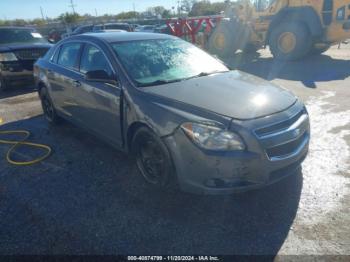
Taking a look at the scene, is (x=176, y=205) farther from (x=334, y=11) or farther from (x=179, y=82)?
(x=334, y=11)

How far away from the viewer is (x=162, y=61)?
379cm

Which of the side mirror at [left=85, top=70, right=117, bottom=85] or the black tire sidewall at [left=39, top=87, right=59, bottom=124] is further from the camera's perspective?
the black tire sidewall at [left=39, top=87, right=59, bottom=124]

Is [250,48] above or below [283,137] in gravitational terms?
below

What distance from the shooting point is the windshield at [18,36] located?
9414 millimetres

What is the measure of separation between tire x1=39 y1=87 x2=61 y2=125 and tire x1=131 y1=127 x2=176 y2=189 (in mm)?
2658

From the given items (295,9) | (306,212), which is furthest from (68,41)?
(295,9)

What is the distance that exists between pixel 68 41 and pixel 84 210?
9.52 feet

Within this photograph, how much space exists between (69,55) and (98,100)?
1.29 meters

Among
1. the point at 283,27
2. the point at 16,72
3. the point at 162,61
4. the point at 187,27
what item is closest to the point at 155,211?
the point at 162,61

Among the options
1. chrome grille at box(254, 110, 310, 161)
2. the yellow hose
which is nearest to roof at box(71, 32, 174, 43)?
the yellow hose

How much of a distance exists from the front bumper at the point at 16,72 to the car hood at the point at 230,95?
6715mm

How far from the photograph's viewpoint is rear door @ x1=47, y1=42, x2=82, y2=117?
441 cm

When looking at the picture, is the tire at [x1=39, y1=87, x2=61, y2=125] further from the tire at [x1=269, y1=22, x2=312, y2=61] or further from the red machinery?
the red machinery

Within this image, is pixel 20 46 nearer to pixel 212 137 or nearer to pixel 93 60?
pixel 93 60
